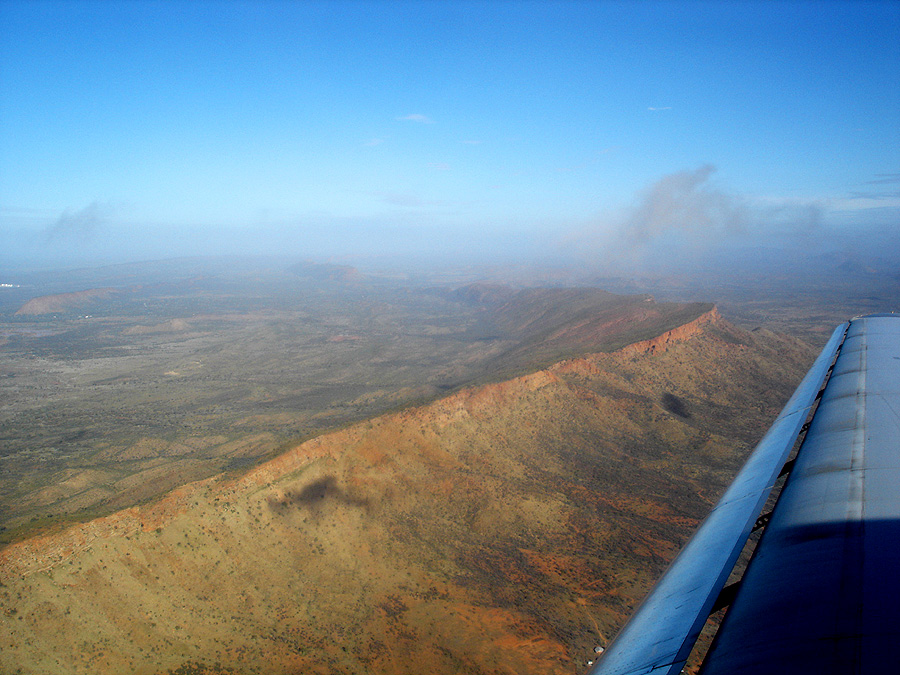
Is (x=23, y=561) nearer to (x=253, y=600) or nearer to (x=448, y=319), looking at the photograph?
(x=253, y=600)

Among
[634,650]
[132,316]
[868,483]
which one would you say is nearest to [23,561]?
[634,650]

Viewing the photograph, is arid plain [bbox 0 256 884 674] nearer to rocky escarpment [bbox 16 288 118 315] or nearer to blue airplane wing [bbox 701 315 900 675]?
blue airplane wing [bbox 701 315 900 675]

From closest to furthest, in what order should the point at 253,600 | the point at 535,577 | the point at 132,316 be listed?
the point at 253,600 < the point at 535,577 < the point at 132,316

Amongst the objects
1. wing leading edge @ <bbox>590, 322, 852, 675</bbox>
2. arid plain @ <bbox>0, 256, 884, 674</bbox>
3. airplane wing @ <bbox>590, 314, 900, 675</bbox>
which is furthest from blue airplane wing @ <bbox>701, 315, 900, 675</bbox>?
arid plain @ <bbox>0, 256, 884, 674</bbox>

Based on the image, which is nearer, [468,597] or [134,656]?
[134,656]

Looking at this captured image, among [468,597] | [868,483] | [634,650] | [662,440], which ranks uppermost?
[868,483]

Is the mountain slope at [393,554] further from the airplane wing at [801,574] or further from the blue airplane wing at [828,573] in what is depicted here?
the blue airplane wing at [828,573]
